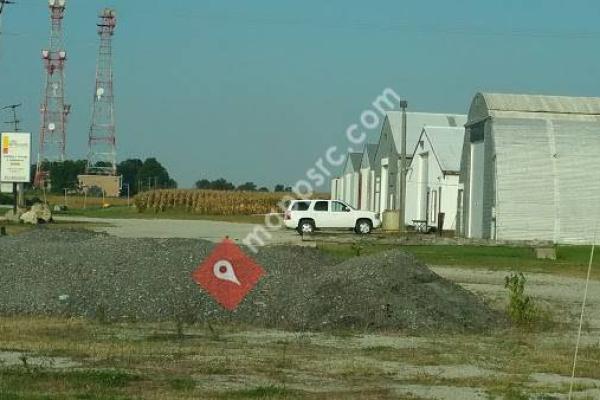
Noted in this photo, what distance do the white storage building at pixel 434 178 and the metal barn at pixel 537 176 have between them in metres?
9.41

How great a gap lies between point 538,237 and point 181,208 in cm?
5297

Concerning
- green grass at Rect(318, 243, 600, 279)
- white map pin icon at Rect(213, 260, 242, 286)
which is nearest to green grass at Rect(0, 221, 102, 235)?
green grass at Rect(318, 243, 600, 279)

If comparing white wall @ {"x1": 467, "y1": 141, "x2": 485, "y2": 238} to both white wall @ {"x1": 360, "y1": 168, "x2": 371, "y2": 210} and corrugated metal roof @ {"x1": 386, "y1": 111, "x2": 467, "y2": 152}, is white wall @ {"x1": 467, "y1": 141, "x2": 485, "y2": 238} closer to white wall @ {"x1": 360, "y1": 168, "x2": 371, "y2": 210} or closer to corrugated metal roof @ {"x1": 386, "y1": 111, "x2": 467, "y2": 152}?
corrugated metal roof @ {"x1": 386, "y1": 111, "x2": 467, "y2": 152}

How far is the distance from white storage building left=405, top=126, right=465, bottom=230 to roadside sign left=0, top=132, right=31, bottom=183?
23.5 m

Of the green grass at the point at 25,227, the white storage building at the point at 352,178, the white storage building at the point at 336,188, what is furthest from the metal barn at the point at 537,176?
the white storage building at the point at 336,188

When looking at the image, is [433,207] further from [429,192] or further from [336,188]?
[336,188]

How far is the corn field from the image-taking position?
3669 inches

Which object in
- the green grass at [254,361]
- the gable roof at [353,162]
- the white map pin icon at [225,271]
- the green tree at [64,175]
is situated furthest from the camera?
the green tree at [64,175]

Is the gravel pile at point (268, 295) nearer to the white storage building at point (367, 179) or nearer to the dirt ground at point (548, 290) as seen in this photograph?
the dirt ground at point (548, 290)

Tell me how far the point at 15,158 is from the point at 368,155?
32834 mm

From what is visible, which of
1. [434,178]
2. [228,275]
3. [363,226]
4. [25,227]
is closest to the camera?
A: [228,275]

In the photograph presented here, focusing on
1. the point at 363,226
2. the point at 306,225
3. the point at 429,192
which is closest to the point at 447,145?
the point at 429,192

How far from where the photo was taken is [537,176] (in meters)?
46.5

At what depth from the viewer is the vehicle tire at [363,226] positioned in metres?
53.6
